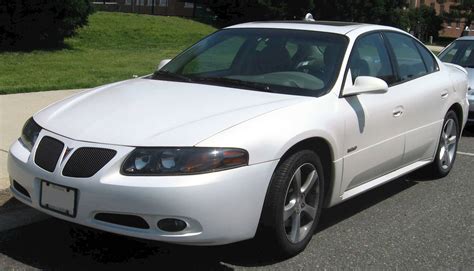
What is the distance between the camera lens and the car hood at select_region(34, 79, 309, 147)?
11.6ft

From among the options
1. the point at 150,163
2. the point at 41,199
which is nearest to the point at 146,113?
the point at 150,163

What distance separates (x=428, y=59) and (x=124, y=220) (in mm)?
3784

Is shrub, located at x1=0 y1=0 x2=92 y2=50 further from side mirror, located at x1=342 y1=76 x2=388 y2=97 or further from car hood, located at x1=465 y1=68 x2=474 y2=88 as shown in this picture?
side mirror, located at x1=342 y1=76 x2=388 y2=97

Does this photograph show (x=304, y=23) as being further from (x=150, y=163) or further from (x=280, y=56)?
(x=150, y=163)

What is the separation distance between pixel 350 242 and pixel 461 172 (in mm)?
2824

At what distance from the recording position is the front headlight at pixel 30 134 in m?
3.94

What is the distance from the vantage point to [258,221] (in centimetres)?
365

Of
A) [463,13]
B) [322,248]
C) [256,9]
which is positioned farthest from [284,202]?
[463,13]

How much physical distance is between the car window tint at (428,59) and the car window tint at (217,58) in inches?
75.9

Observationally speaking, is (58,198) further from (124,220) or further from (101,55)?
(101,55)

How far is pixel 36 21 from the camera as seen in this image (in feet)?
52.7

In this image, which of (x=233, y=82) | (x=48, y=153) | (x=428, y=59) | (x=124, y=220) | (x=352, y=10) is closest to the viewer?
(x=124, y=220)

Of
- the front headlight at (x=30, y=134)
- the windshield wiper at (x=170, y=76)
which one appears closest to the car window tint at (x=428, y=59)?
the windshield wiper at (x=170, y=76)

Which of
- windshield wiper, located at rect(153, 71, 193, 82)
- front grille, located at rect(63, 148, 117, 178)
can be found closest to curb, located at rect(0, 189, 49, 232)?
front grille, located at rect(63, 148, 117, 178)
